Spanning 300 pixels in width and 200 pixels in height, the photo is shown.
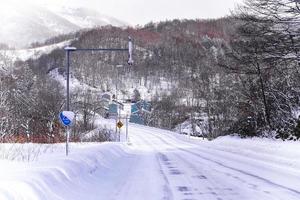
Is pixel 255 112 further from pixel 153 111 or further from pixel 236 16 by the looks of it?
pixel 153 111

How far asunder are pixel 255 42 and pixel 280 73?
4.32 metres

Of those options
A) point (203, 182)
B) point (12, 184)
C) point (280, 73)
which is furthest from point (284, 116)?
point (12, 184)

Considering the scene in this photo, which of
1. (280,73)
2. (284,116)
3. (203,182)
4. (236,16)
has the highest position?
(236,16)

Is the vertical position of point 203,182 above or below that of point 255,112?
below

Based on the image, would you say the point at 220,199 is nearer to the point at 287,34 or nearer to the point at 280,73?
the point at 287,34

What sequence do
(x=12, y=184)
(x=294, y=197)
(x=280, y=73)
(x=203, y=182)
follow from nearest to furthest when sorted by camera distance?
(x=12, y=184), (x=294, y=197), (x=203, y=182), (x=280, y=73)

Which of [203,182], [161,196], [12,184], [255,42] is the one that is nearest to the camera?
[12,184]

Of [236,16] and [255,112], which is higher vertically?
[236,16]

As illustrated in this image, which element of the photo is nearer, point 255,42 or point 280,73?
point 255,42

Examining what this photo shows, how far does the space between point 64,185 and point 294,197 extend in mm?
4812

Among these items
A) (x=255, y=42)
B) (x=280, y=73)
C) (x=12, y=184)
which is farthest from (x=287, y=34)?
(x=12, y=184)

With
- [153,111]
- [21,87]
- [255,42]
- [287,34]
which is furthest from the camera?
[153,111]

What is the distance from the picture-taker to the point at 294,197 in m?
10.2

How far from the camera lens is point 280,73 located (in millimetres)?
34438
